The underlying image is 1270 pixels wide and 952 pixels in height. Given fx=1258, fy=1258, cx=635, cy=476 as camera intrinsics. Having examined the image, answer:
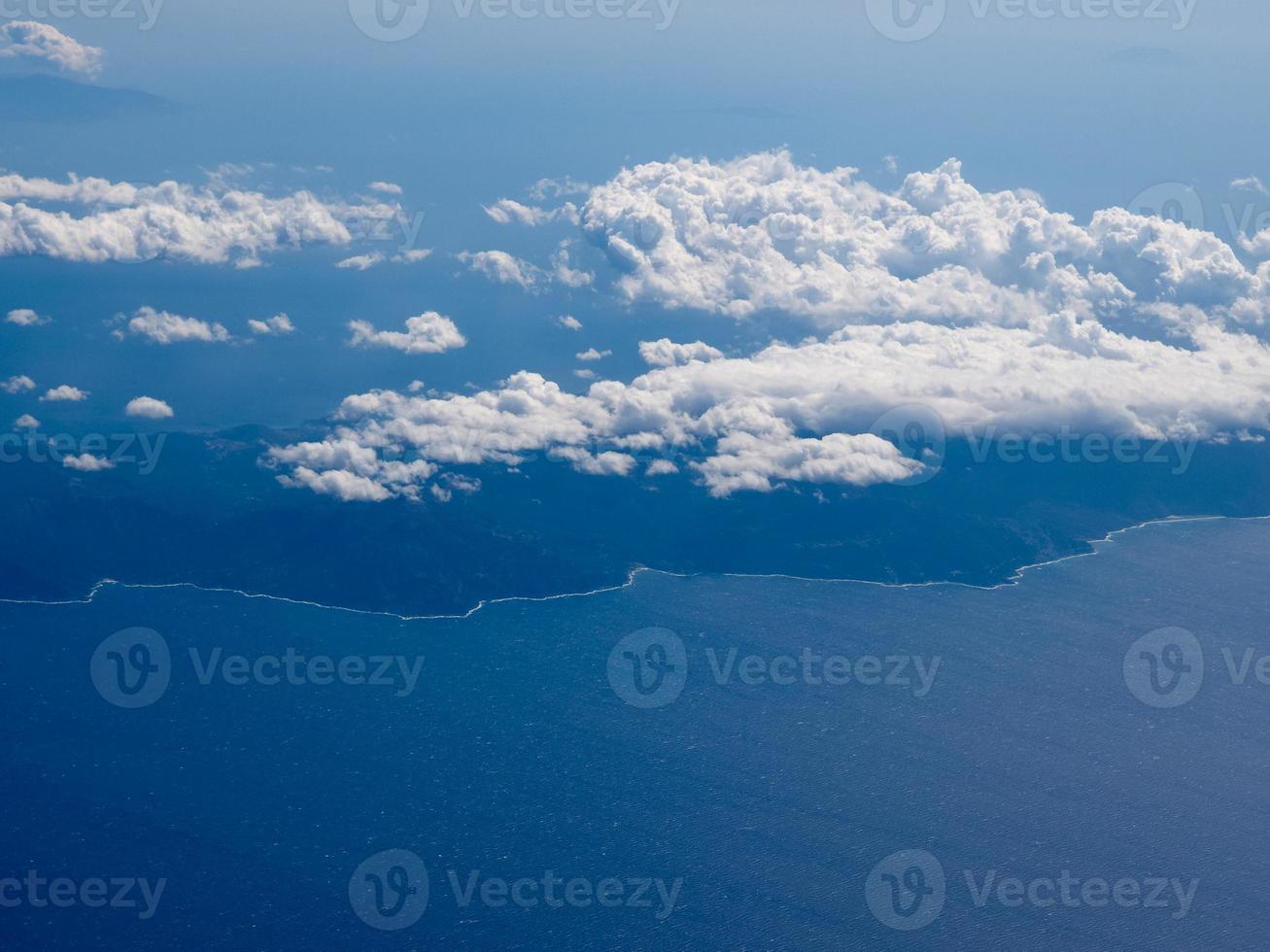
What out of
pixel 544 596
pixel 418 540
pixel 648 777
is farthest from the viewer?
pixel 418 540

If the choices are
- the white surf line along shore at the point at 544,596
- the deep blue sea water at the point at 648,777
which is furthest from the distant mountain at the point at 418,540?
the deep blue sea water at the point at 648,777

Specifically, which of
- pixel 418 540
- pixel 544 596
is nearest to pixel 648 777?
pixel 544 596

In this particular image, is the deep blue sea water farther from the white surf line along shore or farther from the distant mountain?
the distant mountain

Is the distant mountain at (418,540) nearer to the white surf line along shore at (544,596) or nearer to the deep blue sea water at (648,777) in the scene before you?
the white surf line along shore at (544,596)

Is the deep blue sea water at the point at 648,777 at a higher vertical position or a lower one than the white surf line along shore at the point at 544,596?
lower

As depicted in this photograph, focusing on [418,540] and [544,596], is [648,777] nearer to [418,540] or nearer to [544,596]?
[544,596]

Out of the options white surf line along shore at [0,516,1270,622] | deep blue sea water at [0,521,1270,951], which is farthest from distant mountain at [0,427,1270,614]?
deep blue sea water at [0,521,1270,951]

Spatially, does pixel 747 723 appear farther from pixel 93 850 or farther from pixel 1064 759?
pixel 93 850

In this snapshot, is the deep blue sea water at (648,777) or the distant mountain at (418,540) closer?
the deep blue sea water at (648,777)
